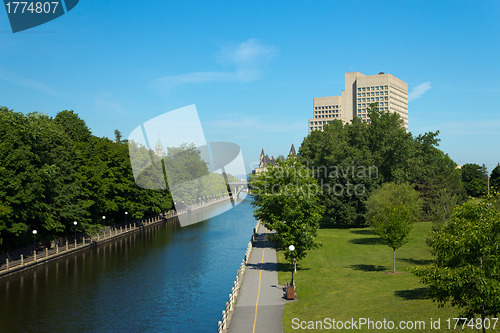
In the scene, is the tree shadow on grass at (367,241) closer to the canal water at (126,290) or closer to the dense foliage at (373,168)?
the dense foliage at (373,168)

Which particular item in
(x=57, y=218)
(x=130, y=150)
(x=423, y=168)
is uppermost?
(x=130, y=150)

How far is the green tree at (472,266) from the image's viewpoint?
1228 centimetres

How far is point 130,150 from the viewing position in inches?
2876

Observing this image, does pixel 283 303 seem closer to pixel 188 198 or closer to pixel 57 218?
pixel 57 218

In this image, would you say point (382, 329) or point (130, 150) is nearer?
point (382, 329)

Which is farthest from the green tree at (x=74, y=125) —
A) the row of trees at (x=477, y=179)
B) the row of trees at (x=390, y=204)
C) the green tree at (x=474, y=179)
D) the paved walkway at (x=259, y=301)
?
the green tree at (x=474, y=179)

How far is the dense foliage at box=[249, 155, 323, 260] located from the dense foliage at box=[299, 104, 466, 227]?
25.3 meters

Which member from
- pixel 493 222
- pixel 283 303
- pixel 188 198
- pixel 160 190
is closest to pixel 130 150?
pixel 160 190

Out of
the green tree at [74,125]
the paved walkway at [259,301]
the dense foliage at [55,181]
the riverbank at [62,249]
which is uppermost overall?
the green tree at [74,125]

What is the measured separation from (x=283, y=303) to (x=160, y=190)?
61527 millimetres

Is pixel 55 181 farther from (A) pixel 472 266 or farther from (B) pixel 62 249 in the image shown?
(A) pixel 472 266

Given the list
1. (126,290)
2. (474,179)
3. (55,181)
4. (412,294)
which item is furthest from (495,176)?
(55,181)

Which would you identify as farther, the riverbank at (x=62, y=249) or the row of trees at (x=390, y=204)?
the riverbank at (x=62, y=249)

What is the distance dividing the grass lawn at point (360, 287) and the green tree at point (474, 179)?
87.5 m
